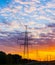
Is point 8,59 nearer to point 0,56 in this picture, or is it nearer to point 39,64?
point 0,56

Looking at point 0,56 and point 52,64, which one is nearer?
point 52,64

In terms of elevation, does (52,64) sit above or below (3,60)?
above

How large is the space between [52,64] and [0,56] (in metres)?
42.9

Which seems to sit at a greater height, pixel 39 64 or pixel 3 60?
pixel 39 64

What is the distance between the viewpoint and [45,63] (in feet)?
358

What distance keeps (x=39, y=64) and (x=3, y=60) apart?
33.3m

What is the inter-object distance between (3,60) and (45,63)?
32964 millimetres

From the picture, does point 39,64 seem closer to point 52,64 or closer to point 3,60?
point 52,64

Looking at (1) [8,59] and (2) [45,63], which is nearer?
(2) [45,63]

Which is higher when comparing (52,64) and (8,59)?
(52,64)

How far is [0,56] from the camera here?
133875 millimetres

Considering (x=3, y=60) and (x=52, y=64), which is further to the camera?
(x=3, y=60)

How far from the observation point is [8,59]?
129500 mm

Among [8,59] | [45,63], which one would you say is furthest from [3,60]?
[45,63]
